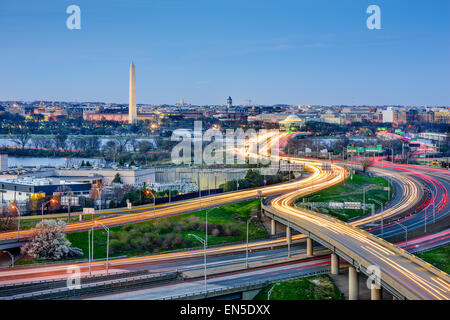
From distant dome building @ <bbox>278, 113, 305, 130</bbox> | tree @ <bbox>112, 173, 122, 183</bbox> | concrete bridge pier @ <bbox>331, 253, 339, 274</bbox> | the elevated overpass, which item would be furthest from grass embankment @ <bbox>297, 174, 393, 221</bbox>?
distant dome building @ <bbox>278, 113, 305, 130</bbox>

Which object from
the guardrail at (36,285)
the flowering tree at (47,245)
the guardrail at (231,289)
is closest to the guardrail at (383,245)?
the guardrail at (231,289)

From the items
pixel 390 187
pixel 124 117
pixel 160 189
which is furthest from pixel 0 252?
pixel 124 117

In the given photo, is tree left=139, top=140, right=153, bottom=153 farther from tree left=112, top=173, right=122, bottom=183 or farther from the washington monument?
tree left=112, top=173, right=122, bottom=183

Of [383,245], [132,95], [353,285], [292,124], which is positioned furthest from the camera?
[292,124]

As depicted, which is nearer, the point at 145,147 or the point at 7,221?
the point at 7,221

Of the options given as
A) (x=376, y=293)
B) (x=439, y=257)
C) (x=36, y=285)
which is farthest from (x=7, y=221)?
(x=439, y=257)

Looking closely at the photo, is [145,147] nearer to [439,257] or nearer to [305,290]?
[439,257]

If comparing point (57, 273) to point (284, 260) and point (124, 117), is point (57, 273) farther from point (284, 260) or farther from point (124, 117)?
point (124, 117)
